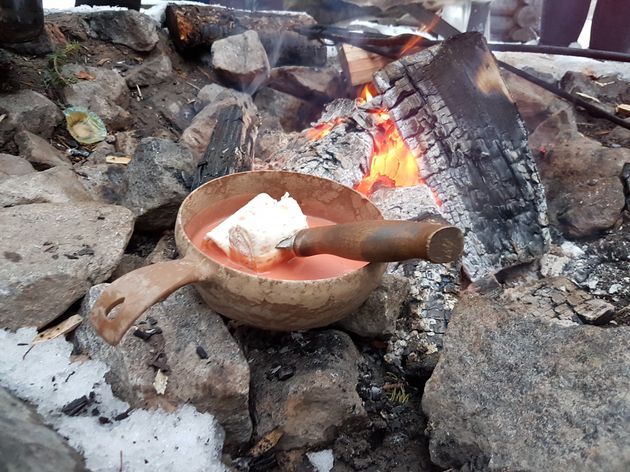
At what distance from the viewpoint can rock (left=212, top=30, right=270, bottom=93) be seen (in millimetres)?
4207

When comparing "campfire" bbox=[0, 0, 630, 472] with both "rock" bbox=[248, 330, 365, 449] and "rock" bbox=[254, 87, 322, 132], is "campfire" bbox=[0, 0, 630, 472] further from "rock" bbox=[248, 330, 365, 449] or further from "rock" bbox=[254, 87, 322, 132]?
"rock" bbox=[254, 87, 322, 132]

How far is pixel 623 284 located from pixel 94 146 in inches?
129

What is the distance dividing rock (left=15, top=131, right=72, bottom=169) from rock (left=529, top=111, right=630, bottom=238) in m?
2.99

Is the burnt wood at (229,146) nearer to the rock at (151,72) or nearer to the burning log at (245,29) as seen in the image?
the rock at (151,72)

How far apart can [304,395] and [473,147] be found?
182 cm

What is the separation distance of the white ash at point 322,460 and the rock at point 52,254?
1.09m

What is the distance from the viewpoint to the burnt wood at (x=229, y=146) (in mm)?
2857

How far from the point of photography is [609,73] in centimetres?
483

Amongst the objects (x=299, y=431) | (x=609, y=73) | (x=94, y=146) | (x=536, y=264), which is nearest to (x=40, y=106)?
(x=94, y=146)

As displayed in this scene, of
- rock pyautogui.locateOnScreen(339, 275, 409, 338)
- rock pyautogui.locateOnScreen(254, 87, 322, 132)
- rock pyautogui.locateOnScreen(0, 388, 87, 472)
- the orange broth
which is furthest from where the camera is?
rock pyautogui.locateOnScreen(254, 87, 322, 132)

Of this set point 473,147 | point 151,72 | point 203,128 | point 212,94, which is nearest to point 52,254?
point 203,128

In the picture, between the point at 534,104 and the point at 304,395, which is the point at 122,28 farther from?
the point at 304,395

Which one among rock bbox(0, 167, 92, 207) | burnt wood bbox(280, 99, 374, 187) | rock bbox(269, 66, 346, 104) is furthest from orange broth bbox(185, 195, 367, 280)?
rock bbox(269, 66, 346, 104)

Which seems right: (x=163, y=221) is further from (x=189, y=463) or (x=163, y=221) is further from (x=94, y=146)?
(x=189, y=463)
